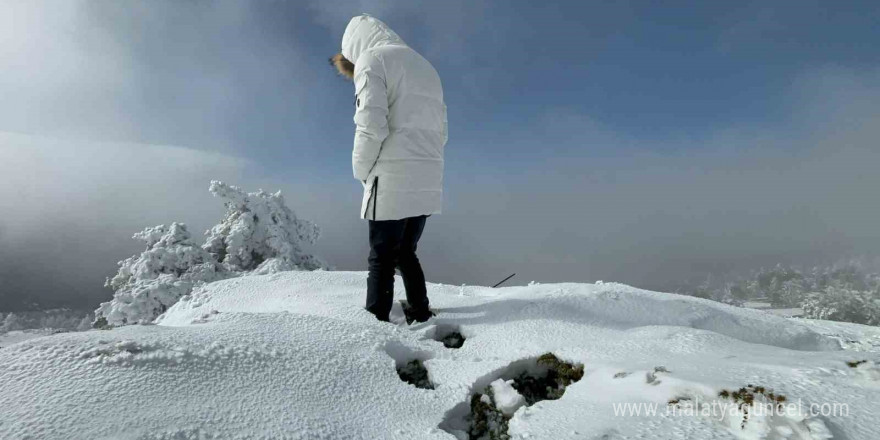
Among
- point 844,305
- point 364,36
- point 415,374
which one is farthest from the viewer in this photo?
point 844,305

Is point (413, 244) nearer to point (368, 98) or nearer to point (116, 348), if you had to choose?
point (368, 98)

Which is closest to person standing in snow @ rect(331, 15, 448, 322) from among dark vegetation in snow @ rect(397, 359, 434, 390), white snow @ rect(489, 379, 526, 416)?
dark vegetation in snow @ rect(397, 359, 434, 390)

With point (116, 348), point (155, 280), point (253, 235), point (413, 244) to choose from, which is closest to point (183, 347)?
point (116, 348)

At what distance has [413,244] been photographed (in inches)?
178

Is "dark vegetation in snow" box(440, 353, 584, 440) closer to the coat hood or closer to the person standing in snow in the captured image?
the person standing in snow

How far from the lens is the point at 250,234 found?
12.3 m

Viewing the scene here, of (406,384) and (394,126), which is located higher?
(394,126)

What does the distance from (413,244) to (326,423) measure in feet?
8.00

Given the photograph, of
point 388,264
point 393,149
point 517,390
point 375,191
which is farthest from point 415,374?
point 393,149

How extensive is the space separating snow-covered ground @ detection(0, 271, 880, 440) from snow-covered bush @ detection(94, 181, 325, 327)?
7749 mm

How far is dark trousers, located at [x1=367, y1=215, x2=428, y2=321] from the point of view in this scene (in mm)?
4203

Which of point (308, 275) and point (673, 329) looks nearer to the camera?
point (673, 329)

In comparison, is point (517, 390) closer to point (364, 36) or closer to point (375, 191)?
point (375, 191)

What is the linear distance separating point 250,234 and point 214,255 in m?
1.17
